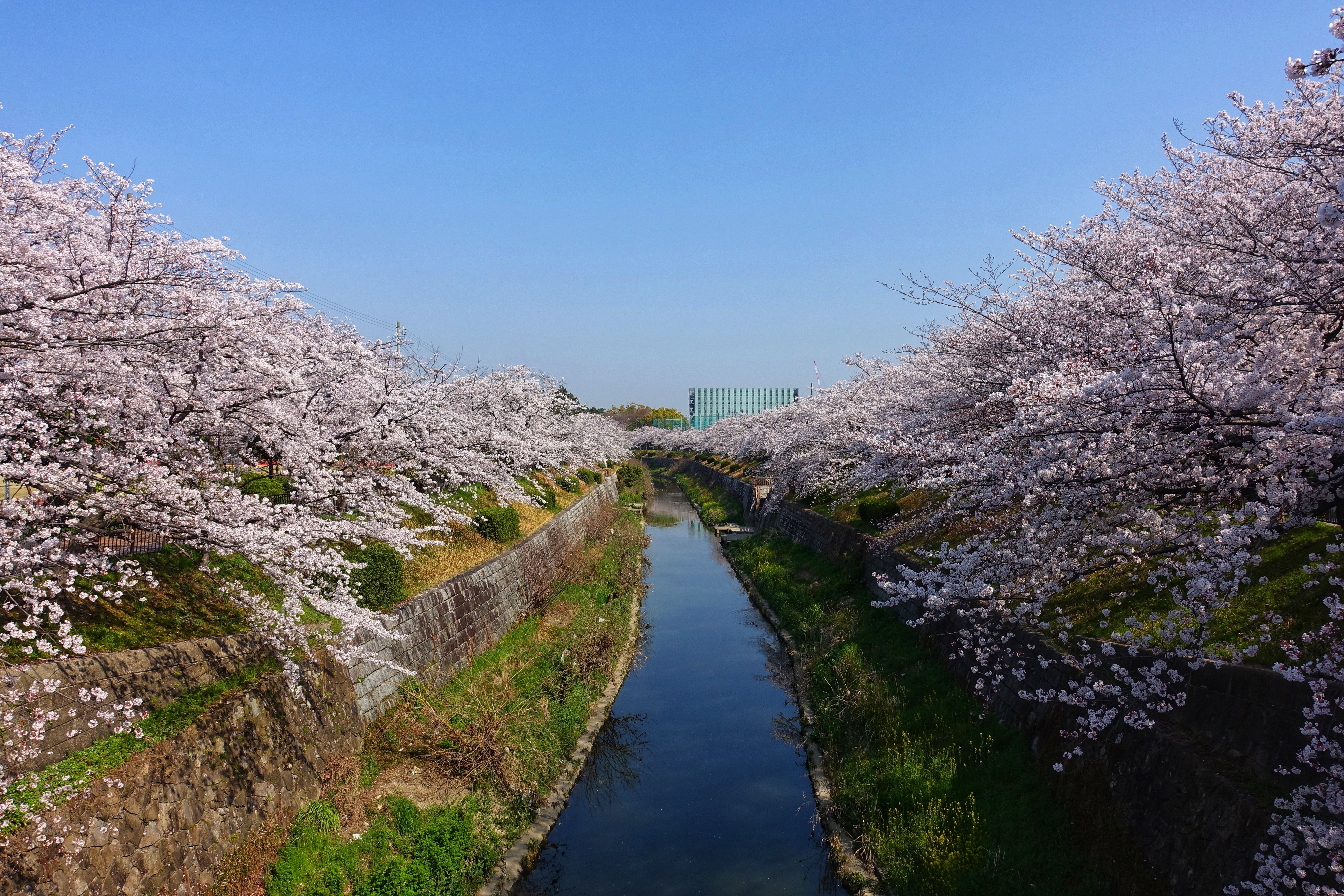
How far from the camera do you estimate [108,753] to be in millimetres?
5984

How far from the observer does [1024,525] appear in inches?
219

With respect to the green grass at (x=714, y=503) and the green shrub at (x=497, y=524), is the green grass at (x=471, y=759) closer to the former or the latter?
the green shrub at (x=497, y=524)

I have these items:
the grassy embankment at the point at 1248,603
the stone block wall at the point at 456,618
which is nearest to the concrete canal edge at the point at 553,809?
the stone block wall at the point at 456,618

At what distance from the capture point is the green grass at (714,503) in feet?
127

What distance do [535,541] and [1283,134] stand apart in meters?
17.3

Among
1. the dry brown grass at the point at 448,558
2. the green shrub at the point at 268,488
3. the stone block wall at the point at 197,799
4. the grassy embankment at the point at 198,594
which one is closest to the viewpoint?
the stone block wall at the point at 197,799

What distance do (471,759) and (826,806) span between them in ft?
16.2

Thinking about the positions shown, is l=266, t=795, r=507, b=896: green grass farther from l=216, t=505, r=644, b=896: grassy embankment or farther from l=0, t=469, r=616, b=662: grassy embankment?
l=0, t=469, r=616, b=662: grassy embankment

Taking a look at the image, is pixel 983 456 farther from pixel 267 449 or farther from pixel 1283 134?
pixel 267 449

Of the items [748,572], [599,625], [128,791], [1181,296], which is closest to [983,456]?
[1181,296]

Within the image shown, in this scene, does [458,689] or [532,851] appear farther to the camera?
[458,689]

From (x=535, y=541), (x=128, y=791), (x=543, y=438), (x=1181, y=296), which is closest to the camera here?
(x=128, y=791)

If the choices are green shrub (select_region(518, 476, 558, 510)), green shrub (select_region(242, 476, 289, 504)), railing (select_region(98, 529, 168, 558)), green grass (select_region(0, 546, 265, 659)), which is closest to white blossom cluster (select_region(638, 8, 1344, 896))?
green grass (select_region(0, 546, 265, 659))

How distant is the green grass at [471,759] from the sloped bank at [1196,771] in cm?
656
